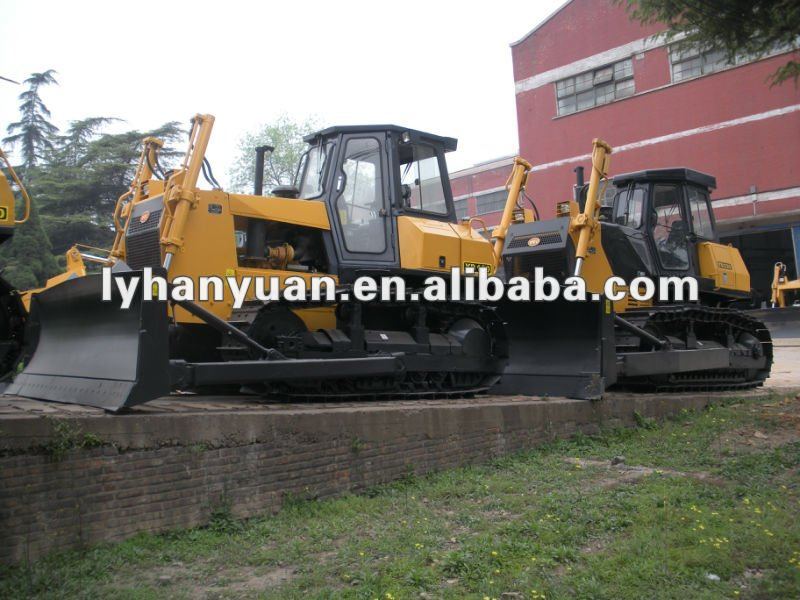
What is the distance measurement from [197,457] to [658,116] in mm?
23868

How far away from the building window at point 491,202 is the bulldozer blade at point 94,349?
3186cm

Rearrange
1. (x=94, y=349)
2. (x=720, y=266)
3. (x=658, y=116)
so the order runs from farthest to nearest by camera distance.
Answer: (x=658, y=116) < (x=720, y=266) < (x=94, y=349)

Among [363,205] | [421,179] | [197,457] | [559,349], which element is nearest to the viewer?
[197,457]

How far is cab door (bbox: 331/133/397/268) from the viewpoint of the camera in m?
7.79

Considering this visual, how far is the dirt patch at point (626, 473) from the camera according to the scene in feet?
19.4

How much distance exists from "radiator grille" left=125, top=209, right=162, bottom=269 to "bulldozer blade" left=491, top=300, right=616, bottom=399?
4077 millimetres

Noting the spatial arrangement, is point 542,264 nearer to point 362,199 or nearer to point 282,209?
point 362,199

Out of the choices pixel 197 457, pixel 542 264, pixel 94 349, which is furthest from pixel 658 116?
pixel 197 457

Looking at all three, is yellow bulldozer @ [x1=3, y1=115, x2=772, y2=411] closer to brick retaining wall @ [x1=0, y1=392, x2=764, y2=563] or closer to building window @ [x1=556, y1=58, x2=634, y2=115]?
brick retaining wall @ [x1=0, y1=392, x2=764, y2=563]

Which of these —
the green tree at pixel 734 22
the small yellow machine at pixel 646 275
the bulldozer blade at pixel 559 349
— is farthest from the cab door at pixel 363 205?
the green tree at pixel 734 22

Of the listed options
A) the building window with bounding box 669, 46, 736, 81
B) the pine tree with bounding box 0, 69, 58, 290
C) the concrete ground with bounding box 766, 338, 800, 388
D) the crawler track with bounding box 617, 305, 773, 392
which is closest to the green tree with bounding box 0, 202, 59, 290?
the pine tree with bounding box 0, 69, 58, 290

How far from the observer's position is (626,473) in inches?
249

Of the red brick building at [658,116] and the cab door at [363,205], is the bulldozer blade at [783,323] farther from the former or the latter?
the cab door at [363,205]

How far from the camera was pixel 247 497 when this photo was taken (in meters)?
5.06
